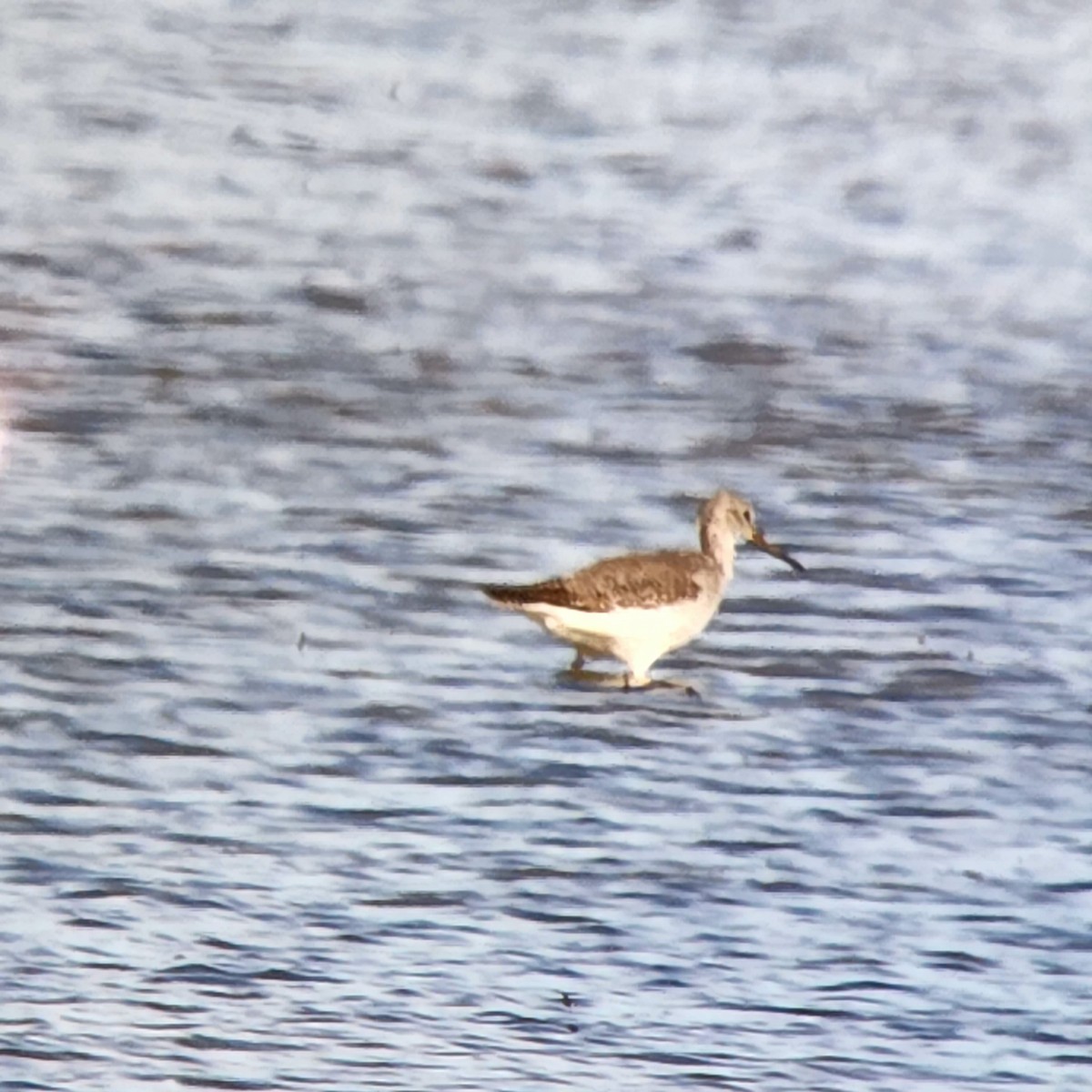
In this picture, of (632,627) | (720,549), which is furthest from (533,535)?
(632,627)

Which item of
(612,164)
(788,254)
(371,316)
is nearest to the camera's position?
(371,316)

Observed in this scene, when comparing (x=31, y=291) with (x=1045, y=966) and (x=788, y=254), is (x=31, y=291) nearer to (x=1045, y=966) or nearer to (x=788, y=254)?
(x=788, y=254)

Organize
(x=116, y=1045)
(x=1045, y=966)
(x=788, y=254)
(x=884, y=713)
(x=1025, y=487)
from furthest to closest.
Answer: (x=788, y=254) → (x=1025, y=487) → (x=884, y=713) → (x=1045, y=966) → (x=116, y=1045)

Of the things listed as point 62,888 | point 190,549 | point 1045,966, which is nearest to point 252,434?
point 190,549


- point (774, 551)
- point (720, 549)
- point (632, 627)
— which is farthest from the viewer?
point (774, 551)

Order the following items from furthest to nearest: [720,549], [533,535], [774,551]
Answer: [533,535] → [774,551] → [720,549]

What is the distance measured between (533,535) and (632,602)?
0.75 metres

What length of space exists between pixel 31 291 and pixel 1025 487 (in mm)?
4075

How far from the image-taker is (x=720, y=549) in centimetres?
926

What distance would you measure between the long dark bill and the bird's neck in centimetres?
7

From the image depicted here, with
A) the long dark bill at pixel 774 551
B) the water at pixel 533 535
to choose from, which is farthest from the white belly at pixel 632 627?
the long dark bill at pixel 774 551

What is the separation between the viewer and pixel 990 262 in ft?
42.9

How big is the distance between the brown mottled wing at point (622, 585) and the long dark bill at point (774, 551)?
0.33 m

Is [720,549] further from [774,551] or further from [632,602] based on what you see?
[632,602]
